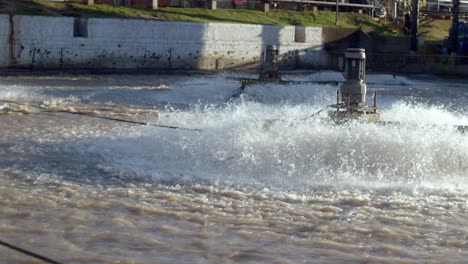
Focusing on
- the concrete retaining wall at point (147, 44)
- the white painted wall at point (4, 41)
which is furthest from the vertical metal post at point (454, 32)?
the white painted wall at point (4, 41)

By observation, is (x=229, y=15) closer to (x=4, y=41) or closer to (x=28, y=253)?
(x=4, y=41)

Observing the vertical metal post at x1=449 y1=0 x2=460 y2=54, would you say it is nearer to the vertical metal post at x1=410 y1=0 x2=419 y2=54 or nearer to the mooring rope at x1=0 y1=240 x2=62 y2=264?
the vertical metal post at x1=410 y1=0 x2=419 y2=54

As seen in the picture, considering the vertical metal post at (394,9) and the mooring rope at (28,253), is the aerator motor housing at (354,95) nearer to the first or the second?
the mooring rope at (28,253)

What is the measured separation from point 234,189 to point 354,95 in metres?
4.20

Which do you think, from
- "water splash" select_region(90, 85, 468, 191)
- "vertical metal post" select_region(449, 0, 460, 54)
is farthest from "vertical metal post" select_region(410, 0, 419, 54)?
"water splash" select_region(90, 85, 468, 191)

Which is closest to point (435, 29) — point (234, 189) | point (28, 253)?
point (234, 189)

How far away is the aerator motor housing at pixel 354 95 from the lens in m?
14.6

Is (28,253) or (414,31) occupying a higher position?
(414,31)

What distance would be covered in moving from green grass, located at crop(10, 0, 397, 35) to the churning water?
845 inches

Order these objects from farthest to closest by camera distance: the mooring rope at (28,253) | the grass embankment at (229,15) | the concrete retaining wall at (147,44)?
the grass embankment at (229,15) → the concrete retaining wall at (147,44) → the mooring rope at (28,253)

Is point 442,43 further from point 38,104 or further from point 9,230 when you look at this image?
point 9,230

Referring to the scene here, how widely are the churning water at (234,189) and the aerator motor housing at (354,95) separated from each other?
47 cm

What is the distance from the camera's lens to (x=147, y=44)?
133 feet

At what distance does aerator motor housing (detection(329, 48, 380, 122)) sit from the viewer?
14617mm
